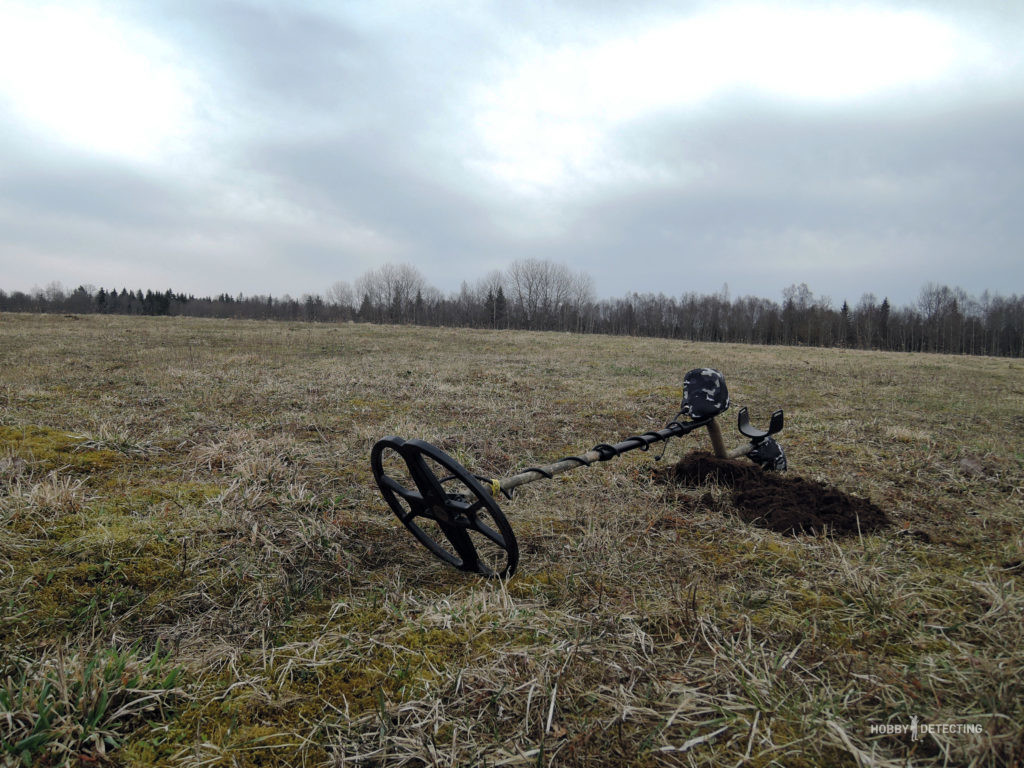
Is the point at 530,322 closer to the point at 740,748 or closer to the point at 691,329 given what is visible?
the point at 691,329

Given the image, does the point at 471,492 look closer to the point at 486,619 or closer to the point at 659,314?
the point at 486,619

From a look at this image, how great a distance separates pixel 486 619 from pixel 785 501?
2.94m

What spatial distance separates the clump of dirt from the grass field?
0.20 metres

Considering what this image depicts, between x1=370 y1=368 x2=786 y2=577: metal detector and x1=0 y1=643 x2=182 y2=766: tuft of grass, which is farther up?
x1=370 y1=368 x2=786 y2=577: metal detector

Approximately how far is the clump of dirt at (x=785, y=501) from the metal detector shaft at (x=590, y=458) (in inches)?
21.9

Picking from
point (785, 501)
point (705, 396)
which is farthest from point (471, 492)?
point (785, 501)

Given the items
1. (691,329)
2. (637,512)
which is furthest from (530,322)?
(637,512)

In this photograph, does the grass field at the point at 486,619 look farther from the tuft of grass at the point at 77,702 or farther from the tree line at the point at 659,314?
the tree line at the point at 659,314

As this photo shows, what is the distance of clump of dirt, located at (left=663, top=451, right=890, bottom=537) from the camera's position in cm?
376

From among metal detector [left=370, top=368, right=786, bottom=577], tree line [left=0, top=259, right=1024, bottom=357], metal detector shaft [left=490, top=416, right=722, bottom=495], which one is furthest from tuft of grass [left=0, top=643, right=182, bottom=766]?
tree line [left=0, top=259, right=1024, bottom=357]

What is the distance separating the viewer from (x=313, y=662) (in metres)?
2.16

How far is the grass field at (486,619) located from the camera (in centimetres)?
175

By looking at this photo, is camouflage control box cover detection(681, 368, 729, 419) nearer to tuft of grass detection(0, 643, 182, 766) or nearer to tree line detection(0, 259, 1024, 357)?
tuft of grass detection(0, 643, 182, 766)

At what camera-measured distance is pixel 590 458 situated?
3.46m
